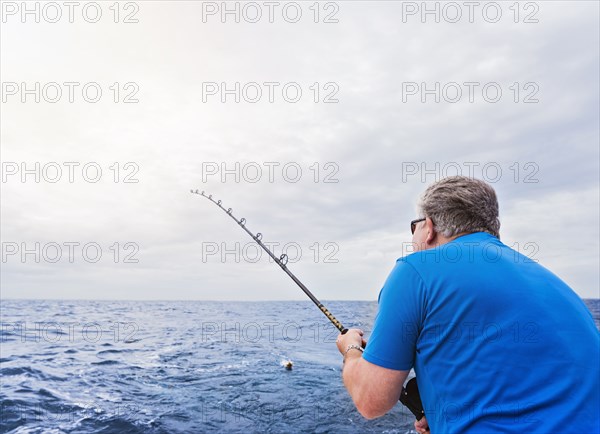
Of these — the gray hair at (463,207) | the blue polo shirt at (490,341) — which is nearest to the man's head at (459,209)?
the gray hair at (463,207)

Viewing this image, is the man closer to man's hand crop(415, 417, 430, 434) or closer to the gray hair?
the gray hair

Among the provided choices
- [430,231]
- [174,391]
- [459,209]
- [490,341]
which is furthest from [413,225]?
[174,391]

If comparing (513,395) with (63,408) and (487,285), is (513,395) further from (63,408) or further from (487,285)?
(63,408)

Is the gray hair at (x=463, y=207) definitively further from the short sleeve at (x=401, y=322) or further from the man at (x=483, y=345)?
the short sleeve at (x=401, y=322)

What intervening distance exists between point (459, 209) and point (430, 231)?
0.20m

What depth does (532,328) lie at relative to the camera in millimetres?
1728

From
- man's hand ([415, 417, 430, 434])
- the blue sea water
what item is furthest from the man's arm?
the blue sea water

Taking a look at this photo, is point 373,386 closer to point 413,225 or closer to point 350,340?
point 350,340

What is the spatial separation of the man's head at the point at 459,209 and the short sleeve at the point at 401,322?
41 centimetres

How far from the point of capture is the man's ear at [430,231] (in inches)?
89.0

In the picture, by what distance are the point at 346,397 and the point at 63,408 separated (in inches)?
278

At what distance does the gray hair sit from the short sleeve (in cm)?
43

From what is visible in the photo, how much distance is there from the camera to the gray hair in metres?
2.14

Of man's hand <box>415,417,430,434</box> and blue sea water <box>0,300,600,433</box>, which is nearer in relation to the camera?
man's hand <box>415,417,430,434</box>
